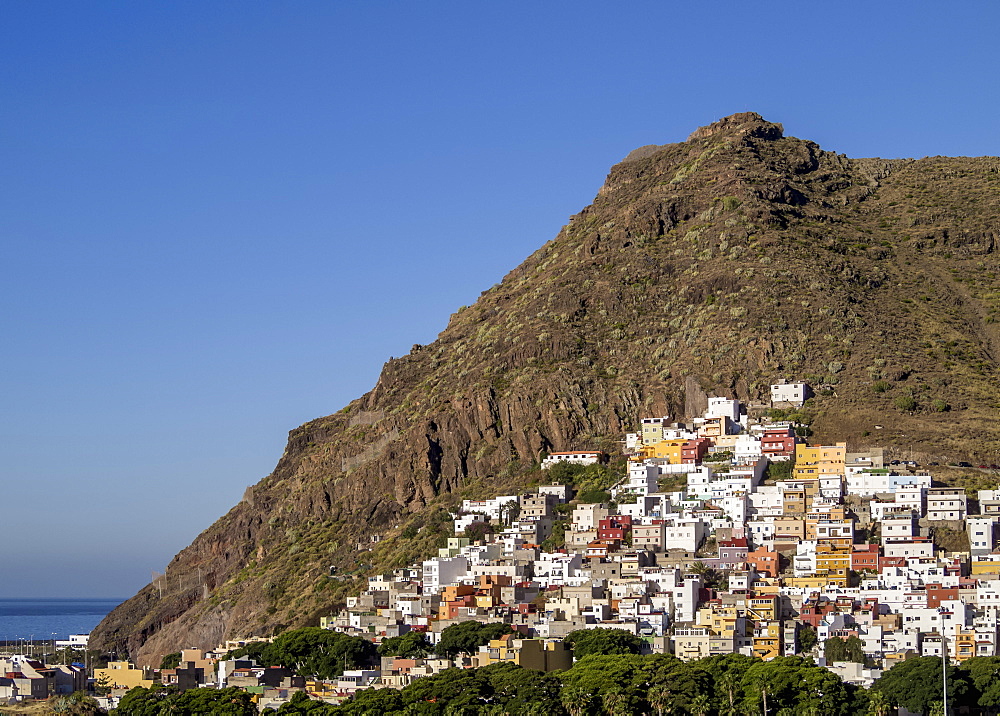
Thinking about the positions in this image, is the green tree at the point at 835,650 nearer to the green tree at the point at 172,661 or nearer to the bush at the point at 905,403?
the bush at the point at 905,403

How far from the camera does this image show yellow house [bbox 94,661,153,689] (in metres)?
107

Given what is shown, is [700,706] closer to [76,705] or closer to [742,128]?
[76,705]

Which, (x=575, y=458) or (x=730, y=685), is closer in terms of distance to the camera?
(x=730, y=685)

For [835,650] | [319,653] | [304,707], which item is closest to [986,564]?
[835,650]

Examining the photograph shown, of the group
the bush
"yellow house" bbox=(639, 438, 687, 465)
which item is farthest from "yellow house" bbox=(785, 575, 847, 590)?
the bush

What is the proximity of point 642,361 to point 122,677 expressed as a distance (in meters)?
56.2

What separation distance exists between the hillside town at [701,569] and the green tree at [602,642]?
119cm

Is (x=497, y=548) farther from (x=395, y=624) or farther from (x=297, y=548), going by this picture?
(x=297, y=548)

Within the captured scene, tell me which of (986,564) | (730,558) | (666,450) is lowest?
(986,564)

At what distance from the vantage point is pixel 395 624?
385 feet

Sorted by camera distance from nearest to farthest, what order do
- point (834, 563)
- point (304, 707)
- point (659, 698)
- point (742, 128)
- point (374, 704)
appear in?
point (374, 704) → point (659, 698) → point (304, 707) → point (834, 563) → point (742, 128)

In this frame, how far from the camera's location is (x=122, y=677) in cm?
10900

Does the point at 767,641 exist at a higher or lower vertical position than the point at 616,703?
higher

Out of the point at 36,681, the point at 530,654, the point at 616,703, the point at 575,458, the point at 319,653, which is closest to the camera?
the point at 616,703
